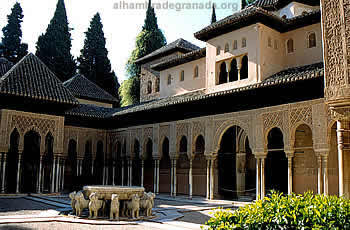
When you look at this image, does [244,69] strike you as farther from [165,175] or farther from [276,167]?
[165,175]

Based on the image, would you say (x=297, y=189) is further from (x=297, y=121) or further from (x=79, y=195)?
(x=79, y=195)

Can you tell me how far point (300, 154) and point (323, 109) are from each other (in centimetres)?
421

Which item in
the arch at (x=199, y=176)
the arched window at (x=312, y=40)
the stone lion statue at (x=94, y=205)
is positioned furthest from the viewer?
the arch at (x=199, y=176)

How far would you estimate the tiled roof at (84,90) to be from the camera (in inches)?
1076

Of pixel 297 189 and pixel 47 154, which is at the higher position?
pixel 47 154

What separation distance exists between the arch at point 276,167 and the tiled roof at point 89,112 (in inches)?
416

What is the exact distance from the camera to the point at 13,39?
37125 millimetres

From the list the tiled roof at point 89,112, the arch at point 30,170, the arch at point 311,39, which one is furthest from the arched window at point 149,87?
the arch at point 311,39

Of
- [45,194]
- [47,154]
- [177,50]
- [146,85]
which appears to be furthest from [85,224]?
[146,85]

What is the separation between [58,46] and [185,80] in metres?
21.1

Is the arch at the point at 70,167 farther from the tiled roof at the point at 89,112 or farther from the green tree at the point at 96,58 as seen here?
the green tree at the point at 96,58

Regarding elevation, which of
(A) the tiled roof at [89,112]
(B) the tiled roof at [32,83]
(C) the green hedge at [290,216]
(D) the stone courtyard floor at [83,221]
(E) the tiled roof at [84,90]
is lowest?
(D) the stone courtyard floor at [83,221]

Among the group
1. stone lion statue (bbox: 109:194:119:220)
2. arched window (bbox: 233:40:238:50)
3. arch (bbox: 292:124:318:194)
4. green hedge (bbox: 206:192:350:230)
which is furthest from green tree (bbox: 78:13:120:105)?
green hedge (bbox: 206:192:350:230)

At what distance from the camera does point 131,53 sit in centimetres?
4081
